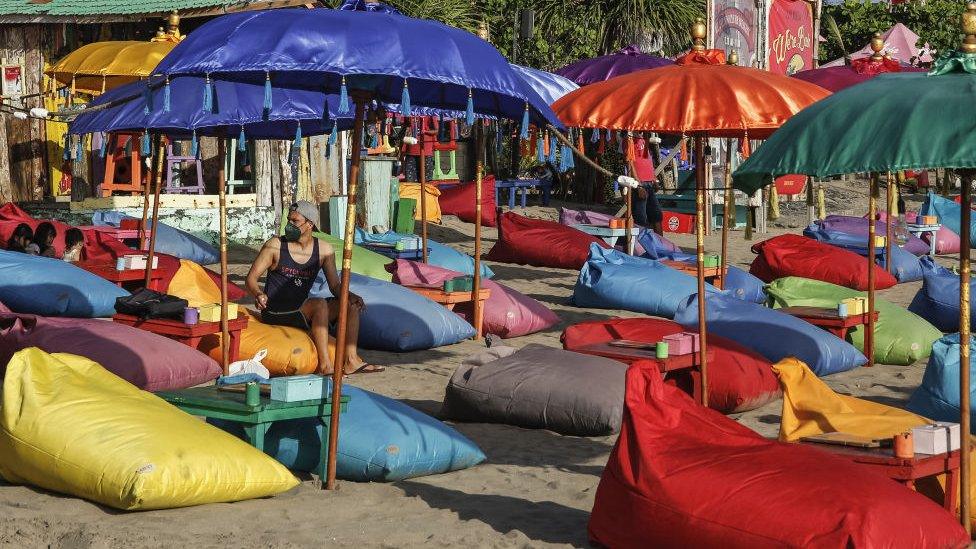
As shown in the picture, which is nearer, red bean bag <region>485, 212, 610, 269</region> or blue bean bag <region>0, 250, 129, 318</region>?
blue bean bag <region>0, 250, 129, 318</region>

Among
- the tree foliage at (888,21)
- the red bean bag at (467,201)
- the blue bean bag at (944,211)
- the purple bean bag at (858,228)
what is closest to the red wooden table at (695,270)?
the purple bean bag at (858,228)

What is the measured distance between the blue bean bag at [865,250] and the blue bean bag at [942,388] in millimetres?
7538

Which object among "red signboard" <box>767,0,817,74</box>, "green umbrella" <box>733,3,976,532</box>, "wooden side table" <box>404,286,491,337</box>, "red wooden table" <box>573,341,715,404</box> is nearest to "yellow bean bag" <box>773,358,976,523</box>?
"green umbrella" <box>733,3,976,532</box>

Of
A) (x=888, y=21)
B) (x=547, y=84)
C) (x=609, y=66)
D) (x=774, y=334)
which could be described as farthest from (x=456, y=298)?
(x=888, y=21)

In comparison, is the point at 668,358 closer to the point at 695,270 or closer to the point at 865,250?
the point at 695,270

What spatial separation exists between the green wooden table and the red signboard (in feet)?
47.6

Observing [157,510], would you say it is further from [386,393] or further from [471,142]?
[471,142]

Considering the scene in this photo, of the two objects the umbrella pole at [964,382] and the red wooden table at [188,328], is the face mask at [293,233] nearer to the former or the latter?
the red wooden table at [188,328]

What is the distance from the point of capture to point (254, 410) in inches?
219

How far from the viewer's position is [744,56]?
1839cm

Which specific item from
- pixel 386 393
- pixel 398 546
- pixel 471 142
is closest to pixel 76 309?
pixel 386 393

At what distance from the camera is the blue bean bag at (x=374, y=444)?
586 centimetres

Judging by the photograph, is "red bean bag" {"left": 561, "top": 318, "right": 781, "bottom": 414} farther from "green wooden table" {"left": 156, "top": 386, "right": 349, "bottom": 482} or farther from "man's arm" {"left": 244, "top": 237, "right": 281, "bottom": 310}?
"green wooden table" {"left": 156, "top": 386, "right": 349, "bottom": 482}

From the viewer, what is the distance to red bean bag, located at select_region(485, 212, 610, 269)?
1426cm
